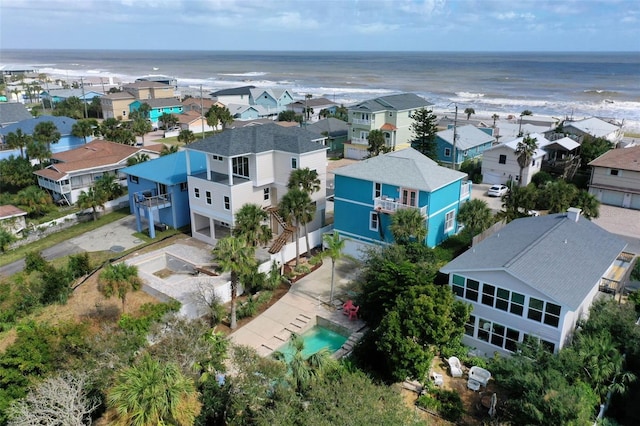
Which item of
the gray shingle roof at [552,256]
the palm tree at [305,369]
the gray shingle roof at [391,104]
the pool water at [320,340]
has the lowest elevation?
the pool water at [320,340]

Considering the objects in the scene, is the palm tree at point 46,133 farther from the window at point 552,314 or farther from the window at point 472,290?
the window at point 552,314

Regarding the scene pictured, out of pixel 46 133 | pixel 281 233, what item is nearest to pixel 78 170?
pixel 46 133

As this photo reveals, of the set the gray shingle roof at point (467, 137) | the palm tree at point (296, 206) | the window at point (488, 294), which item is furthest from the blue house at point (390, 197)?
the gray shingle roof at point (467, 137)

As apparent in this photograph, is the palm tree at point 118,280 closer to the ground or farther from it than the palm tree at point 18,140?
closer to the ground

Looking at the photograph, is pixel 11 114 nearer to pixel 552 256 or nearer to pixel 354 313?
pixel 354 313

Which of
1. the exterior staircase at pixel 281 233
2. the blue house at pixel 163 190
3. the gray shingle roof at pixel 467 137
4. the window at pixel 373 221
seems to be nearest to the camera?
the exterior staircase at pixel 281 233

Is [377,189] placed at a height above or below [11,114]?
below
